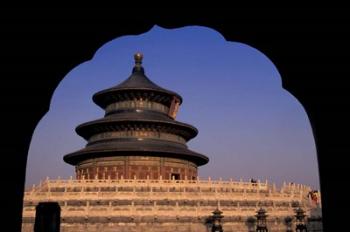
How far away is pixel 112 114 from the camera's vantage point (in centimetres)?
4219

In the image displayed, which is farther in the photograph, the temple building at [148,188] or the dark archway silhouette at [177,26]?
the temple building at [148,188]

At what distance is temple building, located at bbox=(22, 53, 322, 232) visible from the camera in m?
28.2

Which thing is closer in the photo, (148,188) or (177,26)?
(177,26)

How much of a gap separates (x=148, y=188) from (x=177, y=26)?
27.4 metres

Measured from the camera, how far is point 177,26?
4324 millimetres

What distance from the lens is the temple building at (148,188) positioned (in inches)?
1109

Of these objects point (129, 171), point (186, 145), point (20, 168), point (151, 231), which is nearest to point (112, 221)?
point (151, 231)

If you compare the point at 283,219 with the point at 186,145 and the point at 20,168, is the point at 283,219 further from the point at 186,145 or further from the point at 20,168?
the point at 20,168

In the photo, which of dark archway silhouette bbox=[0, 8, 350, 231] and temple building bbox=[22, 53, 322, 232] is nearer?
dark archway silhouette bbox=[0, 8, 350, 231]

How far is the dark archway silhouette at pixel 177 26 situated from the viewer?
4039 mm

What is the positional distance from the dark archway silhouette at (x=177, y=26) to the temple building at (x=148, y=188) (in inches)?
917

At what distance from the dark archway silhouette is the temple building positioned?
917 inches

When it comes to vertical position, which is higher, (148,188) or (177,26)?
A: (148,188)

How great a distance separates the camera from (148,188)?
3088 cm
